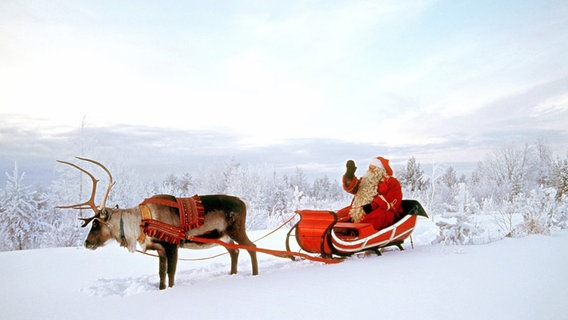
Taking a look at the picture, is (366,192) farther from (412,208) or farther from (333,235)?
(333,235)

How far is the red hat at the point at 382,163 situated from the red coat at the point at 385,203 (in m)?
0.15

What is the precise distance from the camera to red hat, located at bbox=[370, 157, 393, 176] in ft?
20.2

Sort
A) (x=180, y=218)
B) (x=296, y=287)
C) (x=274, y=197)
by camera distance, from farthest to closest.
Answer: (x=274, y=197), (x=180, y=218), (x=296, y=287)

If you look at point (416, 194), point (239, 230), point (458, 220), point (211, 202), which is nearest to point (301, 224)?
point (239, 230)

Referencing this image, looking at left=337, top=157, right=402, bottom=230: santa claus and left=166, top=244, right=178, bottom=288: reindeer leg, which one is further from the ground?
left=337, top=157, right=402, bottom=230: santa claus

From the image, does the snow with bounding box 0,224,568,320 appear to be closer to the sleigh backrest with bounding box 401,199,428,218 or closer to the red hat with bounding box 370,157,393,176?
the sleigh backrest with bounding box 401,199,428,218

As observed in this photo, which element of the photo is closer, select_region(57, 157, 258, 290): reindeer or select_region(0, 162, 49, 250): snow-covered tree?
select_region(57, 157, 258, 290): reindeer

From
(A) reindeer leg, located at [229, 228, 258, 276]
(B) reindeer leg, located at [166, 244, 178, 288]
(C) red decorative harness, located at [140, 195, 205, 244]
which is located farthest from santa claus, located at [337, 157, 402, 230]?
(B) reindeer leg, located at [166, 244, 178, 288]

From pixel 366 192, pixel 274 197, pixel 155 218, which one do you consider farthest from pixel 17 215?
pixel 274 197

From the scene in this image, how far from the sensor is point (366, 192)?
6.10m

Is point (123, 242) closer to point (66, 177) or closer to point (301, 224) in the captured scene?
point (301, 224)

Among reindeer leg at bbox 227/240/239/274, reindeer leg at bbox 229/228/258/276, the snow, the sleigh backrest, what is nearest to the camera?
the snow

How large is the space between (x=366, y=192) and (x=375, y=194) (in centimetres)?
14

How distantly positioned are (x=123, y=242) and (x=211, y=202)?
3.33ft
